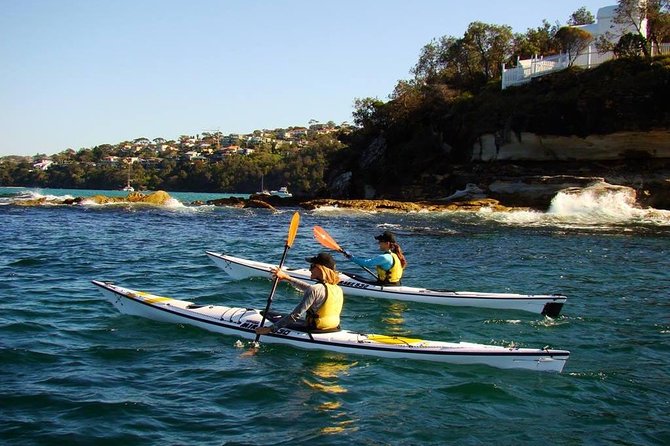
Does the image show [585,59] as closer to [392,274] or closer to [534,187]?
[534,187]

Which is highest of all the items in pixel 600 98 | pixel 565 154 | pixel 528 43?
pixel 528 43

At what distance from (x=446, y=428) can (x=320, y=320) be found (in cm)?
267

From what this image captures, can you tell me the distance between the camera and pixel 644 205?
31.2 metres

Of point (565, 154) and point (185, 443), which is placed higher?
point (565, 154)

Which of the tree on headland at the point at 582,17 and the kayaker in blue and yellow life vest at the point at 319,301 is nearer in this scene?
the kayaker in blue and yellow life vest at the point at 319,301

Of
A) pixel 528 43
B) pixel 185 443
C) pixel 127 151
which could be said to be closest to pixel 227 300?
pixel 185 443

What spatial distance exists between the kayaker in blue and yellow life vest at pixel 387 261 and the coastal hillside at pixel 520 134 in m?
24.3

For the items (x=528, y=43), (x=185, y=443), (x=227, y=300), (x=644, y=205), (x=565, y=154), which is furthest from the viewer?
(x=528, y=43)

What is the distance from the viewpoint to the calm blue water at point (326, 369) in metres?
5.88

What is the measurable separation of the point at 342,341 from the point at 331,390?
1169 millimetres

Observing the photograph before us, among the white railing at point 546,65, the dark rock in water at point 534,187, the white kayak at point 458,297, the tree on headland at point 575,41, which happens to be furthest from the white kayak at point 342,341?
the tree on headland at point 575,41

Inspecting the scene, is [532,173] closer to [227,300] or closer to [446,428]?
[227,300]

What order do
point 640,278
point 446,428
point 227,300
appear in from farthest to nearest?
point 640,278, point 227,300, point 446,428

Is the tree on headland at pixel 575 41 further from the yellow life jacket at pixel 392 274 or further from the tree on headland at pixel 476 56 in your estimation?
the yellow life jacket at pixel 392 274
